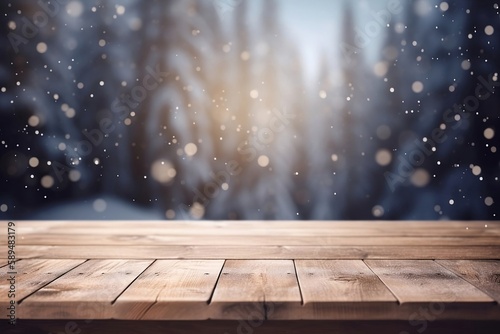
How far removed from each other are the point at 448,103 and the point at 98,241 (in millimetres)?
1474

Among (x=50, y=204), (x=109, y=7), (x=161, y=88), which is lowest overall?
(x=50, y=204)

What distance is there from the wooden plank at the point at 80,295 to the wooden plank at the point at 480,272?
1.93 feet

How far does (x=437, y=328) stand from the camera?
27.9 inches

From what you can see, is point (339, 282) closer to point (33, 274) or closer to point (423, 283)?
point (423, 283)

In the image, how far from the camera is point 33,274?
888 mm

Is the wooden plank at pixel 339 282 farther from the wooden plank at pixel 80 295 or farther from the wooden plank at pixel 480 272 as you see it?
the wooden plank at pixel 80 295

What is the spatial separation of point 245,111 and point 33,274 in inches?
49.9

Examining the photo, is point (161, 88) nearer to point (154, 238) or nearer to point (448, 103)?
point (154, 238)

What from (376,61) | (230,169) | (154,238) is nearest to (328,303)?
(154,238)

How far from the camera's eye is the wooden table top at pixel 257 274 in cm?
71

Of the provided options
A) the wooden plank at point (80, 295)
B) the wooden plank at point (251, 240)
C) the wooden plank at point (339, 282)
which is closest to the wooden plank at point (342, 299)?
the wooden plank at point (339, 282)

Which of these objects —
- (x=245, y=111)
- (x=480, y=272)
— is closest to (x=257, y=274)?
(x=480, y=272)

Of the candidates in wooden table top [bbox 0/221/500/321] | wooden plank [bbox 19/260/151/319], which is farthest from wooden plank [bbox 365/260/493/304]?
wooden plank [bbox 19/260/151/319]

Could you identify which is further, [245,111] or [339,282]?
[245,111]
